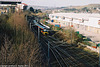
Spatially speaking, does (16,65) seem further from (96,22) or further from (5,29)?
(96,22)

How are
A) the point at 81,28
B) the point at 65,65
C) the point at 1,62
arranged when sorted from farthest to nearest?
1. the point at 81,28
2. the point at 65,65
3. the point at 1,62

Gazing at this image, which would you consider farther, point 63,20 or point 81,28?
point 63,20

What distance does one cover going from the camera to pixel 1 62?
3977 mm

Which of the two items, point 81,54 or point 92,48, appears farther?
point 92,48

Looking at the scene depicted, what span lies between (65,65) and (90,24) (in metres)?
16.1

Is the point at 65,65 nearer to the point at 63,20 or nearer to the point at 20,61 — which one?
the point at 20,61

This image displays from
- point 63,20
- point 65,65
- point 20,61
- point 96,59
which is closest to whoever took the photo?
point 20,61

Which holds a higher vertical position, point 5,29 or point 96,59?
point 5,29

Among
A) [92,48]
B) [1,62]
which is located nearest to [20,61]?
[1,62]

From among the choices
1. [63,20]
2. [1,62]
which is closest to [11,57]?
[1,62]

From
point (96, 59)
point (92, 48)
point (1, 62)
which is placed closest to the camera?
point (1, 62)

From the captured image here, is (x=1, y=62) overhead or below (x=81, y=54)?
overhead

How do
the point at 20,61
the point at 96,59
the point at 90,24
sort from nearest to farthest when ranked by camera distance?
the point at 20,61 < the point at 96,59 < the point at 90,24

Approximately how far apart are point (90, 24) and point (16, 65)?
65.6 ft
